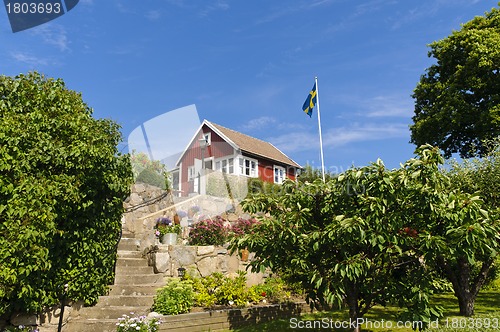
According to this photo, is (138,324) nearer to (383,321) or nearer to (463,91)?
(383,321)

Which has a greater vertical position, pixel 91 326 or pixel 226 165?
pixel 226 165

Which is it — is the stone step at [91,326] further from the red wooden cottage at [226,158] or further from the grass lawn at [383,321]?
the red wooden cottage at [226,158]

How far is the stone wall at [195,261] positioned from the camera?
36.7 ft

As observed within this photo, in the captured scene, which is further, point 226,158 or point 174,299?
point 226,158

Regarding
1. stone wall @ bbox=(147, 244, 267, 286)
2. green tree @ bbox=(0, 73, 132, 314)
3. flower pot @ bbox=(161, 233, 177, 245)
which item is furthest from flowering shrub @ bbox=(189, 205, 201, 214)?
green tree @ bbox=(0, 73, 132, 314)

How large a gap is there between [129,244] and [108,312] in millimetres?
3153

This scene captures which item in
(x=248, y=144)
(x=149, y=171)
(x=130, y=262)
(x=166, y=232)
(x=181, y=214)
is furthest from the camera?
(x=248, y=144)

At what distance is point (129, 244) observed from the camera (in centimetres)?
1239

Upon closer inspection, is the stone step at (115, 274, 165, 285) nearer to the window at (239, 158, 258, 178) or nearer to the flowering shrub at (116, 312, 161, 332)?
the flowering shrub at (116, 312, 161, 332)

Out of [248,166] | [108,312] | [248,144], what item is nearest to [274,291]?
[108,312]

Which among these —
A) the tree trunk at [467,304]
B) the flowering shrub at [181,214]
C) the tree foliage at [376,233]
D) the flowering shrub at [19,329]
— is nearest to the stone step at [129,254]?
the flowering shrub at [19,329]

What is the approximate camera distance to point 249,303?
11.1m

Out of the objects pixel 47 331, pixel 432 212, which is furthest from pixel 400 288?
pixel 47 331

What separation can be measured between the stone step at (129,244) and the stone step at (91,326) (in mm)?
3286
